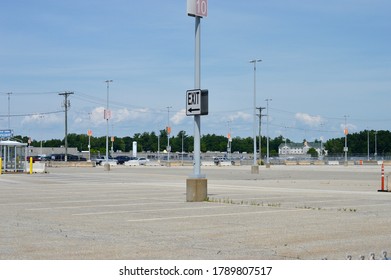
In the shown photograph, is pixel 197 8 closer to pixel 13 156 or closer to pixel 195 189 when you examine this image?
pixel 195 189

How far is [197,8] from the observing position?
21922 millimetres

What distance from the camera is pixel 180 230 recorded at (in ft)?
45.5

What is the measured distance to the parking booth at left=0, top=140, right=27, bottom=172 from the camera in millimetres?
53534

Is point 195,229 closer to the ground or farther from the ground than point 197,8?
closer to the ground

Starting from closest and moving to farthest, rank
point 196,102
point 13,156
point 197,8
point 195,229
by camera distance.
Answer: point 195,229 < point 196,102 < point 197,8 < point 13,156

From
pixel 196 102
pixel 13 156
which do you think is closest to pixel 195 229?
pixel 196 102

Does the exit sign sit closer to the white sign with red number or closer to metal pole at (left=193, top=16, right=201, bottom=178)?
metal pole at (left=193, top=16, right=201, bottom=178)

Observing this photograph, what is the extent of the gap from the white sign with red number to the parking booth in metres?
34.8

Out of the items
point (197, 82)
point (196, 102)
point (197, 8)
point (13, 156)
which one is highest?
point (197, 8)

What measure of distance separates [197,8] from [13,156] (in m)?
36.5

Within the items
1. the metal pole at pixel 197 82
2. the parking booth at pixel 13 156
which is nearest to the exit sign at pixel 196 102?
the metal pole at pixel 197 82

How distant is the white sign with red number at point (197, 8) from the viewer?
858 inches

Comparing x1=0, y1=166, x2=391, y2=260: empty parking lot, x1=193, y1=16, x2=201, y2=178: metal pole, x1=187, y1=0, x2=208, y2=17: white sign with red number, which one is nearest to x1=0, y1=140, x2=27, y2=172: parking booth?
x1=0, y1=166, x2=391, y2=260: empty parking lot
